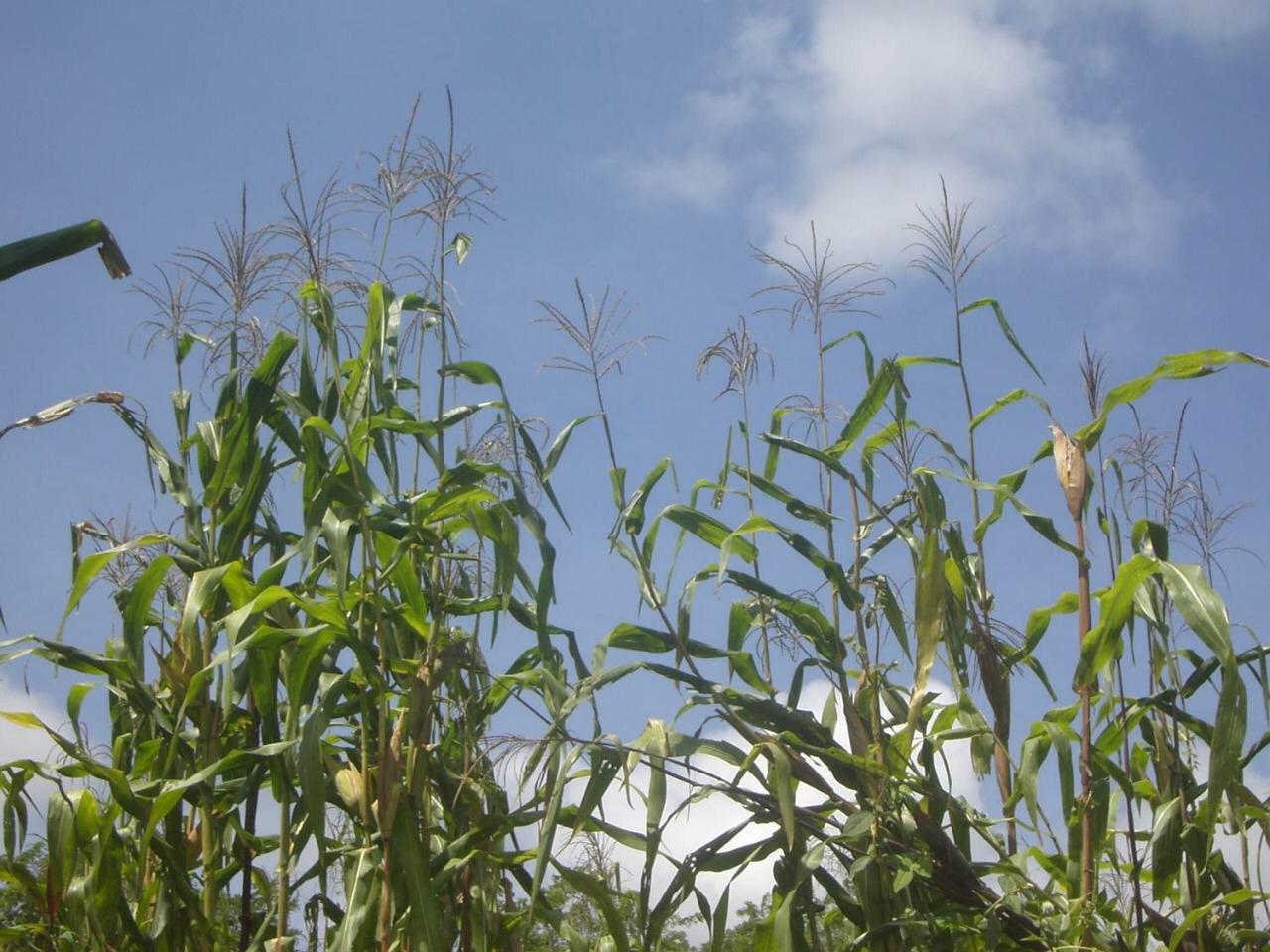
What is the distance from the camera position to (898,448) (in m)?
2.62

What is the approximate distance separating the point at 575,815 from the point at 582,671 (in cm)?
28

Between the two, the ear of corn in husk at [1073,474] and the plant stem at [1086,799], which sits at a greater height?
the ear of corn in husk at [1073,474]

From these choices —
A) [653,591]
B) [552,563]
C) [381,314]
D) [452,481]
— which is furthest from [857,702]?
[381,314]

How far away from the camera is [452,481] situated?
2.40 metres

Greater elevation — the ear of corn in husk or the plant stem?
the ear of corn in husk

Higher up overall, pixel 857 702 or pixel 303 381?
pixel 303 381

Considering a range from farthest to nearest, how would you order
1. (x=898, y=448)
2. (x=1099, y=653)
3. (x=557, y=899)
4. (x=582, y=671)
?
(x=557, y=899) < (x=898, y=448) < (x=582, y=671) < (x=1099, y=653)

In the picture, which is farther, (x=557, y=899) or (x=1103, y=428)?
(x=557, y=899)

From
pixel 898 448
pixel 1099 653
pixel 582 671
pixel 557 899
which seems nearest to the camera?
pixel 1099 653

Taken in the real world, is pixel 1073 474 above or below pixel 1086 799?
above

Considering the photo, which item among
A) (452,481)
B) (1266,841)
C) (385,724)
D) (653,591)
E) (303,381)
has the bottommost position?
(1266,841)

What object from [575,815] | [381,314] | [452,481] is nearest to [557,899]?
[575,815]

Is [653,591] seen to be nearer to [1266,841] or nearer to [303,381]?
[303,381]

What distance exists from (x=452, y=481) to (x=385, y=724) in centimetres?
47
